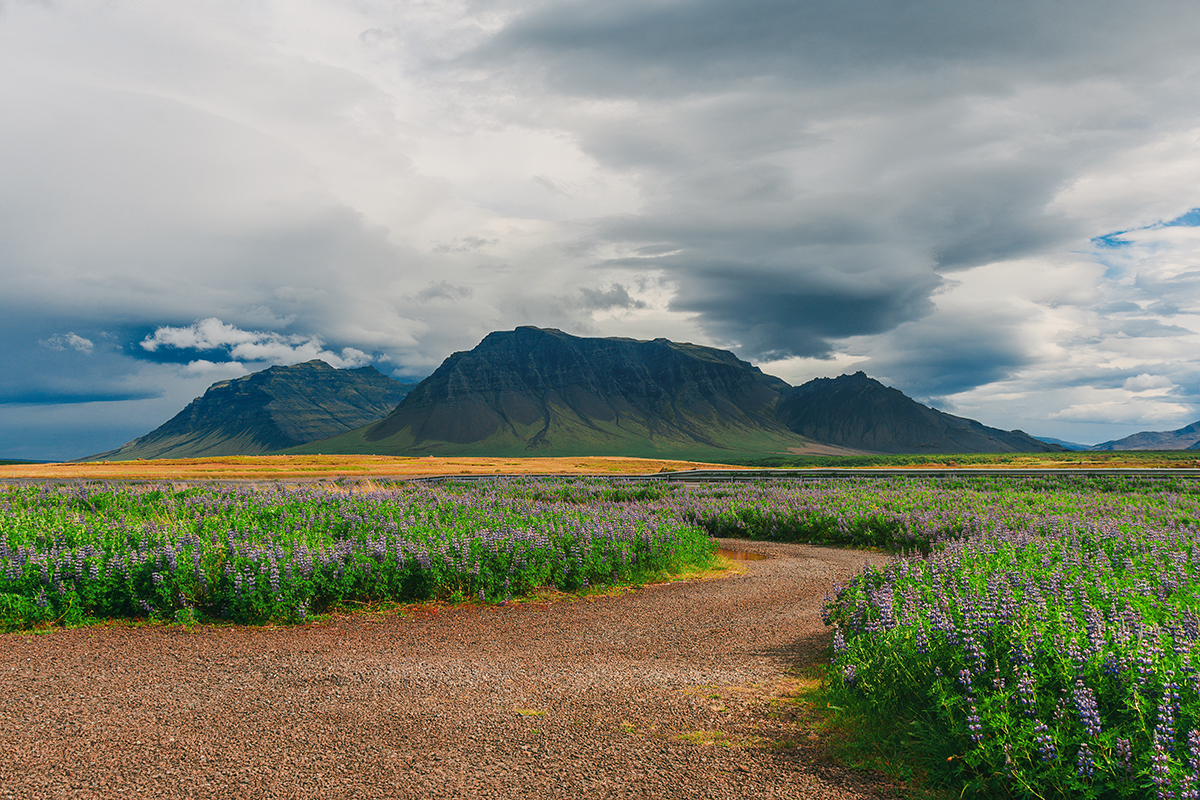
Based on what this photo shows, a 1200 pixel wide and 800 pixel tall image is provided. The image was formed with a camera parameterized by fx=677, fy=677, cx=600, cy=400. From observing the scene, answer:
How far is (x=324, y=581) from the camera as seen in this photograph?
11.1 metres

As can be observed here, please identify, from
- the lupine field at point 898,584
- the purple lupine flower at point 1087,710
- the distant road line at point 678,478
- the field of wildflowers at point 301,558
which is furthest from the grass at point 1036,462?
the purple lupine flower at point 1087,710

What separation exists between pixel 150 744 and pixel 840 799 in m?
5.78

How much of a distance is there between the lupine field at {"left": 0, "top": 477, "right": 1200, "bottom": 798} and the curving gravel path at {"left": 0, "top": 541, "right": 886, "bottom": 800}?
83 cm

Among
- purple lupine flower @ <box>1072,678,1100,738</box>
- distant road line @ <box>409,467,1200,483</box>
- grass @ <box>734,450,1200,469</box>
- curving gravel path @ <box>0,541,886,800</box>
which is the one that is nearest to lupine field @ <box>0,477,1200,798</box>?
purple lupine flower @ <box>1072,678,1100,738</box>

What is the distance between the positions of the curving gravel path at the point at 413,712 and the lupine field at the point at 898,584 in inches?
32.6

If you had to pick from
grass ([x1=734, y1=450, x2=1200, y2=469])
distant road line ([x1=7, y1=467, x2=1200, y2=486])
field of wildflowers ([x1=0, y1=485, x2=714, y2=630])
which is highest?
field of wildflowers ([x1=0, y1=485, x2=714, y2=630])

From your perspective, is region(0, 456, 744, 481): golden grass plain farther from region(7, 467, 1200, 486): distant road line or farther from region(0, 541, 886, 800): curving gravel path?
region(0, 541, 886, 800): curving gravel path

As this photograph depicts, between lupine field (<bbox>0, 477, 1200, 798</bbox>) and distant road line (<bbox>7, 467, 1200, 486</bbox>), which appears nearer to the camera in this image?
lupine field (<bbox>0, 477, 1200, 798</bbox>)

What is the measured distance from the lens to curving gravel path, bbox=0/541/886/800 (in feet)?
17.5

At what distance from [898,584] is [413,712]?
615cm

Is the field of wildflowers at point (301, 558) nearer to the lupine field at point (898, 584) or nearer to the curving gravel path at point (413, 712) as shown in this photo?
the lupine field at point (898, 584)

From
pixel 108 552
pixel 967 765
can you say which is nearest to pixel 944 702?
pixel 967 765

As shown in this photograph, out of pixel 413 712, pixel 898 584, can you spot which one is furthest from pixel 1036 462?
pixel 413 712

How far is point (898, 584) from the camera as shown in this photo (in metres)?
8.82
